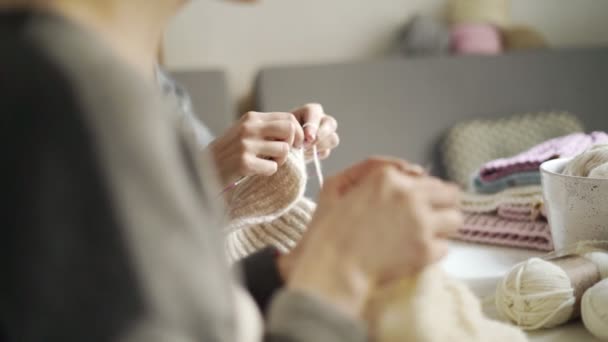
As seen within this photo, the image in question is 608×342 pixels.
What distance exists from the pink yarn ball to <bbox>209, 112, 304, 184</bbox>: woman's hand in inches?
53.1

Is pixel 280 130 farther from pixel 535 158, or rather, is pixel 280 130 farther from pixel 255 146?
pixel 535 158

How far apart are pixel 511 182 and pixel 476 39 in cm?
94

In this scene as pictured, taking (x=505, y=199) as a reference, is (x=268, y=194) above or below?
above

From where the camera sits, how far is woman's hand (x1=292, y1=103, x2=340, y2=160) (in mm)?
761

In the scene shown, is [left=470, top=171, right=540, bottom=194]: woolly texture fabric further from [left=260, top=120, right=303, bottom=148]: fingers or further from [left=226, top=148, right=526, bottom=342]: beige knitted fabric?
[left=226, top=148, right=526, bottom=342]: beige knitted fabric

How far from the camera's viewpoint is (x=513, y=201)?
1.00 m

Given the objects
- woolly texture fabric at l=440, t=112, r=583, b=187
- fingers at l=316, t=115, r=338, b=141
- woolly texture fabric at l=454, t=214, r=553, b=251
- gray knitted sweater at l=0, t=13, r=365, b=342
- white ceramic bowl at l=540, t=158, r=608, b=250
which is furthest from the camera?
woolly texture fabric at l=440, t=112, r=583, b=187

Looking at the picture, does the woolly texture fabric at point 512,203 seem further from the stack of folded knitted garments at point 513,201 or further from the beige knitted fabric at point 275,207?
the beige knitted fabric at point 275,207

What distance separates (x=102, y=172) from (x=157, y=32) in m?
0.11

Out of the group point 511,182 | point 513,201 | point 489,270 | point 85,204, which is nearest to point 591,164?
point 489,270

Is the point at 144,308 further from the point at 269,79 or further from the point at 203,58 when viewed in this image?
the point at 203,58

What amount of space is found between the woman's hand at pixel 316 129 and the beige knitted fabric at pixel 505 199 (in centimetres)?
36

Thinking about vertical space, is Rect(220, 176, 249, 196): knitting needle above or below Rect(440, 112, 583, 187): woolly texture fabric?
above

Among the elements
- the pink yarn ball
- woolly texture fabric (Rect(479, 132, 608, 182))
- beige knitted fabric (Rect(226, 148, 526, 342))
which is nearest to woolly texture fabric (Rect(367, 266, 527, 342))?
beige knitted fabric (Rect(226, 148, 526, 342))
